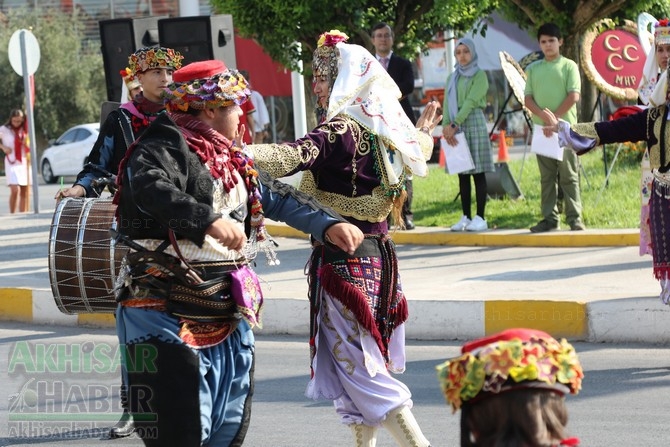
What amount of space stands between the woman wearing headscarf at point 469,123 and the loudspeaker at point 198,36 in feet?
8.85

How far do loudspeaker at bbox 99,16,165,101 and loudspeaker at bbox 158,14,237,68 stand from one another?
258 millimetres

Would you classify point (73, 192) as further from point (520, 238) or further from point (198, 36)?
point (198, 36)

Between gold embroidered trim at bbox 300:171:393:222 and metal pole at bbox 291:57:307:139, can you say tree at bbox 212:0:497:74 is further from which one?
gold embroidered trim at bbox 300:171:393:222

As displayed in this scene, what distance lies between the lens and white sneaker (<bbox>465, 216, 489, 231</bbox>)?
41.9ft

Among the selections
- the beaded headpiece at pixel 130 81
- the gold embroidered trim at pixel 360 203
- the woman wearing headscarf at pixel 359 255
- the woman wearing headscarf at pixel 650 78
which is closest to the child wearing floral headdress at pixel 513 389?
the woman wearing headscarf at pixel 359 255

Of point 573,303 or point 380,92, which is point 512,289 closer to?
point 573,303

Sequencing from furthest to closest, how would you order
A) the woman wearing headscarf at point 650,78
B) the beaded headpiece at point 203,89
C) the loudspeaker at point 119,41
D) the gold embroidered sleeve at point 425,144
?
the loudspeaker at point 119,41, the woman wearing headscarf at point 650,78, the gold embroidered sleeve at point 425,144, the beaded headpiece at point 203,89

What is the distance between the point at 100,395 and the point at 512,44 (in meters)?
24.3

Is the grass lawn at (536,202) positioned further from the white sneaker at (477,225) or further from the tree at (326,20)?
the tree at (326,20)

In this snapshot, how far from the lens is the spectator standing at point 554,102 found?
11.9 metres

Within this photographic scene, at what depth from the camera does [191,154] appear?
441cm

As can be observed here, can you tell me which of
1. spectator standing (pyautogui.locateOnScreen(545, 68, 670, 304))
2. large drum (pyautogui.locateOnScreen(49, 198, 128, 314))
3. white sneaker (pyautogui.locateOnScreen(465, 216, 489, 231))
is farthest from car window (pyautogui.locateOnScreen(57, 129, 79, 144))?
large drum (pyautogui.locateOnScreen(49, 198, 128, 314))

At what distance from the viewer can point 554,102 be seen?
1191 centimetres

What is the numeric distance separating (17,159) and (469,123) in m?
8.84
